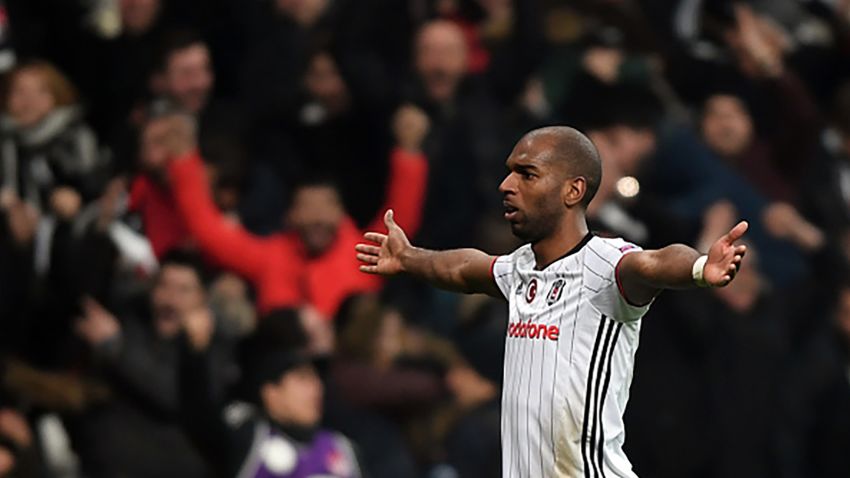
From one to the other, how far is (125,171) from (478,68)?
2.47 metres

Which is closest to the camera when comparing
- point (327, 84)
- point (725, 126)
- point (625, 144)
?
point (327, 84)

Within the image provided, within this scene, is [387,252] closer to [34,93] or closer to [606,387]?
[606,387]

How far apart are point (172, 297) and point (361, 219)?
4.93 feet

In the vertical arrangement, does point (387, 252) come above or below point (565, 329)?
above

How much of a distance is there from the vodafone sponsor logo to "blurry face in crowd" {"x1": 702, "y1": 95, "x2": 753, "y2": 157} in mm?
5807

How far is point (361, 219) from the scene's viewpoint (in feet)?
36.9

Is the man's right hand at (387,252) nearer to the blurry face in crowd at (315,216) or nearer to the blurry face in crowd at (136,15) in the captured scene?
the blurry face in crowd at (315,216)

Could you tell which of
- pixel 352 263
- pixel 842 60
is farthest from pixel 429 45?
pixel 842 60

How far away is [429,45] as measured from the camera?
11.3 m

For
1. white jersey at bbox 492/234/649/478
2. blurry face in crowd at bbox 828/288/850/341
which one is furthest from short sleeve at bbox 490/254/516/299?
blurry face in crowd at bbox 828/288/850/341

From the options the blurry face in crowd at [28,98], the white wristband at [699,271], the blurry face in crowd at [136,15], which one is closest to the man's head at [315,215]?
the blurry face in crowd at [136,15]

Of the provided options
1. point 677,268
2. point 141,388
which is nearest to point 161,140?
point 141,388

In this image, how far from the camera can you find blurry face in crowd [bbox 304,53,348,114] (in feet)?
36.7

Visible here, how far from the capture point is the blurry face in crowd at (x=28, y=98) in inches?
402
